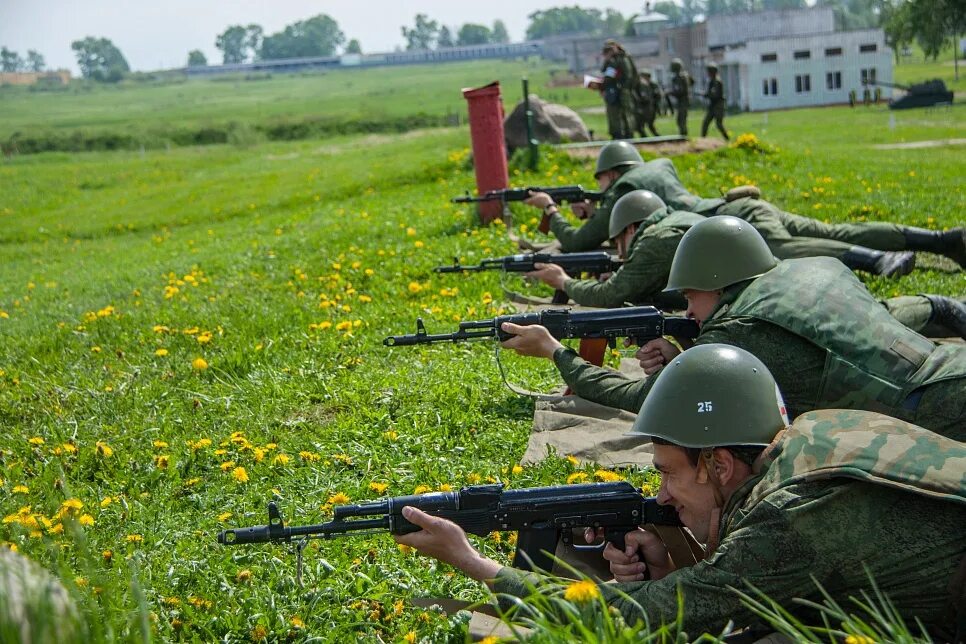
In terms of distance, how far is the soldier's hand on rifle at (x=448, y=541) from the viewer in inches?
146

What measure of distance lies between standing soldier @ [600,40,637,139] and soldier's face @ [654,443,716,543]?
51.0 feet

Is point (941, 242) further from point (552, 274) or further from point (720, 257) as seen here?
point (720, 257)

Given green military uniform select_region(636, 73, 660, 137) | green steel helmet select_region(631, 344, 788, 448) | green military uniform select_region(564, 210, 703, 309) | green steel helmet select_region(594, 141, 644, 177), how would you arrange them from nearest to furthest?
green steel helmet select_region(631, 344, 788, 448)
green military uniform select_region(564, 210, 703, 309)
green steel helmet select_region(594, 141, 644, 177)
green military uniform select_region(636, 73, 660, 137)

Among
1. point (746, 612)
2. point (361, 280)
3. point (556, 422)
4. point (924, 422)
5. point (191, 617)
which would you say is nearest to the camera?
point (746, 612)

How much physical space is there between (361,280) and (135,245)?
30.8 feet

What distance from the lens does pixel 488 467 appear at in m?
5.41

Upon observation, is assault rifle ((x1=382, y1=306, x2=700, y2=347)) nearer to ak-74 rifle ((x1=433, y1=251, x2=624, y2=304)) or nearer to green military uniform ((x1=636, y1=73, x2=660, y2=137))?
ak-74 rifle ((x1=433, y1=251, x2=624, y2=304))

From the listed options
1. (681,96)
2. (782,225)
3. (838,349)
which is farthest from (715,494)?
(681,96)

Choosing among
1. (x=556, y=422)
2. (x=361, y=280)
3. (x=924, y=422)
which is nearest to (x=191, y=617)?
(x=556, y=422)

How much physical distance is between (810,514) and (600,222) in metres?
6.57

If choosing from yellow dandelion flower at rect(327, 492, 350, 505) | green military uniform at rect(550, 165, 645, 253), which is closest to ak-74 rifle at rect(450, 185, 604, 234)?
green military uniform at rect(550, 165, 645, 253)

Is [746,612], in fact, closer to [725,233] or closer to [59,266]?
[725,233]

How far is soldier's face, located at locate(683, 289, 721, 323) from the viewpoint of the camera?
5410mm

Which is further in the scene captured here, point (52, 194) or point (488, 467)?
point (52, 194)
